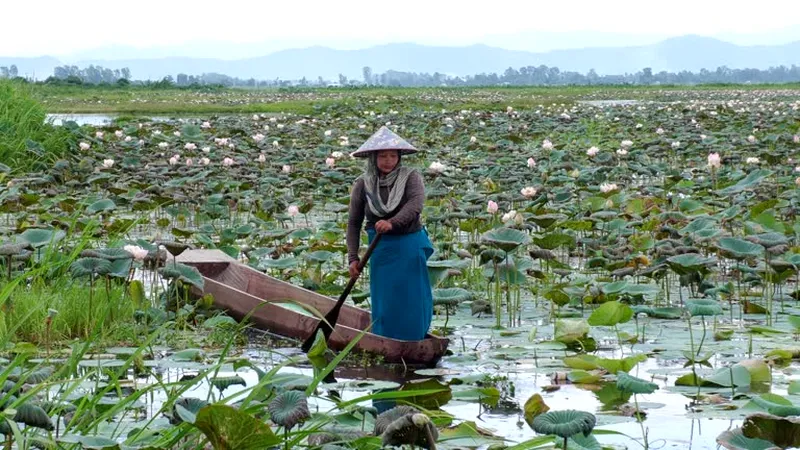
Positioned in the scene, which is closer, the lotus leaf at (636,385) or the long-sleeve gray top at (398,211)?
the lotus leaf at (636,385)

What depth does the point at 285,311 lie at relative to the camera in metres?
5.63

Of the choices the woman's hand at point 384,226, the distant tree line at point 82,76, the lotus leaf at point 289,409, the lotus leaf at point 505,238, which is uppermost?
the woman's hand at point 384,226

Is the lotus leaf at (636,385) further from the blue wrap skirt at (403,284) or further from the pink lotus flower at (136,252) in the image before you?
the pink lotus flower at (136,252)

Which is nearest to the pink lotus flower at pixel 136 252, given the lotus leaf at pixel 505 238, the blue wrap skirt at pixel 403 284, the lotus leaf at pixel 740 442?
the blue wrap skirt at pixel 403 284

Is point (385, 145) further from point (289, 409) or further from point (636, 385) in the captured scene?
point (289, 409)

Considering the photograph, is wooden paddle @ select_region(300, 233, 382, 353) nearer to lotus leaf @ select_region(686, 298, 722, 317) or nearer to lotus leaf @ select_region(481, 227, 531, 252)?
lotus leaf @ select_region(481, 227, 531, 252)

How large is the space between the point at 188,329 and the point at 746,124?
47.0ft

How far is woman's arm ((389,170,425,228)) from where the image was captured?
5.04 meters

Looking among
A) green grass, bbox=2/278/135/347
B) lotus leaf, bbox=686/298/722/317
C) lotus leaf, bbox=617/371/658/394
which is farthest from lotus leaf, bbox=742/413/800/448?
green grass, bbox=2/278/135/347

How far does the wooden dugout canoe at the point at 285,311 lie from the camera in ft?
16.5

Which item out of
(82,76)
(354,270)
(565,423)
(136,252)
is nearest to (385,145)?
(354,270)

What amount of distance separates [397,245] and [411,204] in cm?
21

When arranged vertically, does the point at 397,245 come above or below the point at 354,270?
above

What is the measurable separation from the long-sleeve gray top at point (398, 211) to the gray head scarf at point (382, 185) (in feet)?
0.08
